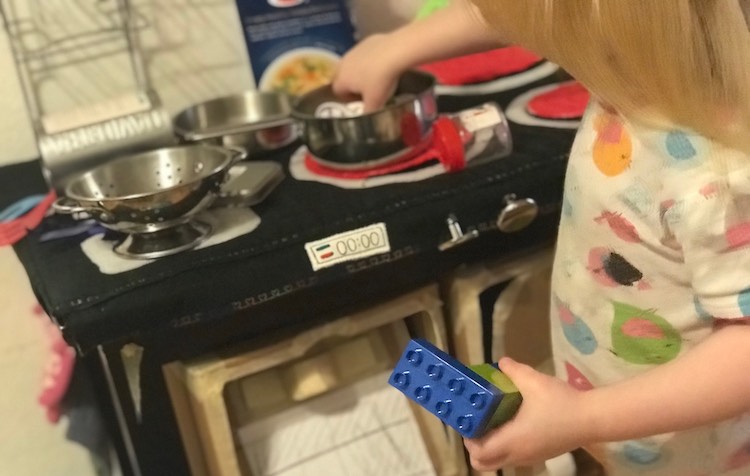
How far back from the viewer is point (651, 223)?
24.3 inches

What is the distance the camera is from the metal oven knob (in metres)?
0.88

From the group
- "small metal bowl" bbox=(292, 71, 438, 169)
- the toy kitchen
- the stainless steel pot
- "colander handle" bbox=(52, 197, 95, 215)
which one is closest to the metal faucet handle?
the toy kitchen

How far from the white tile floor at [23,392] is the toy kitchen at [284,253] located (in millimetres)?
105

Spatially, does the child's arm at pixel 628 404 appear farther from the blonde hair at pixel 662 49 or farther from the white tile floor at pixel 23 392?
the white tile floor at pixel 23 392

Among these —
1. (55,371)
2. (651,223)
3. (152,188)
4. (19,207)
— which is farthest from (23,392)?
(651,223)

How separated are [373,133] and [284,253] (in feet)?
0.59

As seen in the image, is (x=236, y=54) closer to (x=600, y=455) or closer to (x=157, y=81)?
(x=157, y=81)

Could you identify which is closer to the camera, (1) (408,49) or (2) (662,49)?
(2) (662,49)

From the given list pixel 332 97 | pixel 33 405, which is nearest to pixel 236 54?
pixel 332 97

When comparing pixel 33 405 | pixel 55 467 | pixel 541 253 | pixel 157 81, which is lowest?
pixel 55 467

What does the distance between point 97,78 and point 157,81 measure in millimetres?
82

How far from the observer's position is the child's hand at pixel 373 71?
0.94 m

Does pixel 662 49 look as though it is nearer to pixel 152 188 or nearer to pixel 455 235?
pixel 455 235

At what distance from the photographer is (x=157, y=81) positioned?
1.21m
